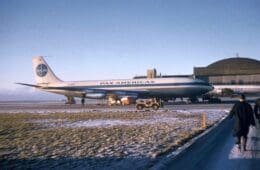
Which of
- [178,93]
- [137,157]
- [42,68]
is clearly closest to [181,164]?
[137,157]

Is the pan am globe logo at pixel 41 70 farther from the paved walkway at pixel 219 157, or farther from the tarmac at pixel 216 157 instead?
the paved walkway at pixel 219 157

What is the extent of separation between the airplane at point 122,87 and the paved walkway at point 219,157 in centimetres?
3834

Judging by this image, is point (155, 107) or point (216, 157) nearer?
point (216, 157)

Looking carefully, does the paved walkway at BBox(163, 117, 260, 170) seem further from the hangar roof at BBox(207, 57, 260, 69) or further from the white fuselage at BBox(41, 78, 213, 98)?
the hangar roof at BBox(207, 57, 260, 69)

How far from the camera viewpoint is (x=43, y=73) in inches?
2518

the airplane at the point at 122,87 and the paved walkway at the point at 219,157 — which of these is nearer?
the paved walkway at the point at 219,157

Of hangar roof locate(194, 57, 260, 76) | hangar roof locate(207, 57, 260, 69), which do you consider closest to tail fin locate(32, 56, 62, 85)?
hangar roof locate(194, 57, 260, 76)

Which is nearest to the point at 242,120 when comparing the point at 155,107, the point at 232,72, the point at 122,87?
the point at 155,107

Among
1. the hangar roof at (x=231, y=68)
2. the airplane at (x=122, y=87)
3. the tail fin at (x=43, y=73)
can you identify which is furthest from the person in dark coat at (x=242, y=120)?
the hangar roof at (x=231, y=68)

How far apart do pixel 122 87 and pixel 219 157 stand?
46062mm

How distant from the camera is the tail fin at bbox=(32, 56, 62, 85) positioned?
63.5m

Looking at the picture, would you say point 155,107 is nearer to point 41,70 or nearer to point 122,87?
point 122,87

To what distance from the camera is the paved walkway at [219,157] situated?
319 inches

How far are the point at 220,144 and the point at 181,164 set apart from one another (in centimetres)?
371
